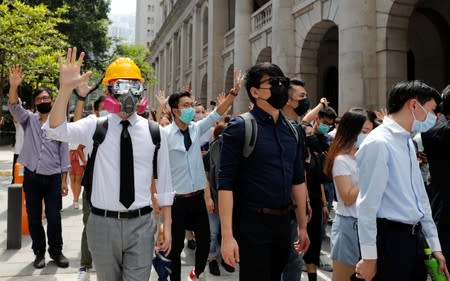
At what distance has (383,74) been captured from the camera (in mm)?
12070

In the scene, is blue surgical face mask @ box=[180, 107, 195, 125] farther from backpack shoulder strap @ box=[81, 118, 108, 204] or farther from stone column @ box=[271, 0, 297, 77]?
stone column @ box=[271, 0, 297, 77]

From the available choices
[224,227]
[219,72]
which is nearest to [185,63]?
[219,72]

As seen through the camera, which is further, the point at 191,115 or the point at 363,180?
the point at 191,115

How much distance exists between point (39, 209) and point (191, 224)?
251 centimetres

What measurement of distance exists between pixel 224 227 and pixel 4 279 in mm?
3872

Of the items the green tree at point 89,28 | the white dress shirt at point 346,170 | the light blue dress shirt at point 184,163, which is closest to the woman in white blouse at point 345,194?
the white dress shirt at point 346,170

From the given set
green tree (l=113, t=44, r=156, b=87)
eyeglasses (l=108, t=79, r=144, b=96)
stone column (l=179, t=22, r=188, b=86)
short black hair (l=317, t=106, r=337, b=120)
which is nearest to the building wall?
green tree (l=113, t=44, r=156, b=87)

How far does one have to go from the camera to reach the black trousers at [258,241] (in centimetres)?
325

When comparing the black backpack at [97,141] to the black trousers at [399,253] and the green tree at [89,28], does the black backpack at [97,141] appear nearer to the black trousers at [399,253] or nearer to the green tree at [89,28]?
the black trousers at [399,253]

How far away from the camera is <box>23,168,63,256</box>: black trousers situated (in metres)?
6.30

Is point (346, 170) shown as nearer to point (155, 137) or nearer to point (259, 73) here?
point (259, 73)

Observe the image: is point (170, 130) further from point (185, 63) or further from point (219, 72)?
point (185, 63)

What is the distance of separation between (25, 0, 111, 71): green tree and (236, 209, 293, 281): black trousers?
29.6 metres

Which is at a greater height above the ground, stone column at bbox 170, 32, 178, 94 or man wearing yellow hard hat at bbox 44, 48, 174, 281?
stone column at bbox 170, 32, 178, 94
